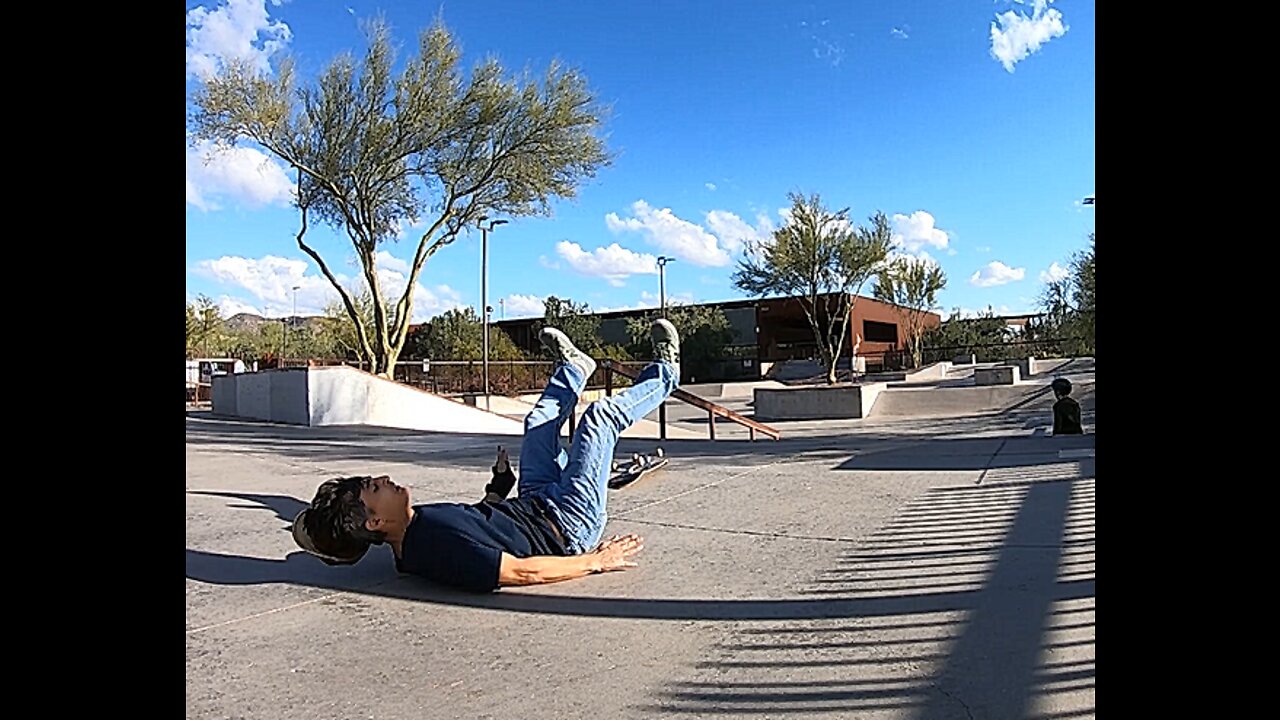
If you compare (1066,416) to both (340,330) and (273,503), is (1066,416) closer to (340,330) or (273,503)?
(273,503)

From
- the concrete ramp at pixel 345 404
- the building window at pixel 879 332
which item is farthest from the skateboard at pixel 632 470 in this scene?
the building window at pixel 879 332

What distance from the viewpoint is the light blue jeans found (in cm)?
379

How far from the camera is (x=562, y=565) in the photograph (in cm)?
349

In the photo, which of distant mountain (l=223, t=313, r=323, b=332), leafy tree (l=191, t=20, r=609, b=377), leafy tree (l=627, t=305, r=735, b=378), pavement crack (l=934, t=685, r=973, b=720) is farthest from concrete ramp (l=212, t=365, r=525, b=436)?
distant mountain (l=223, t=313, r=323, b=332)

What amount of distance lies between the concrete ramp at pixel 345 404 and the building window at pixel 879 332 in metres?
33.9

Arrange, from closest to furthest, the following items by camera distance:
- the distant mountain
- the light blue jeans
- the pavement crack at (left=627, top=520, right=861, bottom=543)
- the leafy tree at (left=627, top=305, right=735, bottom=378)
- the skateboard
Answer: the light blue jeans
the pavement crack at (left=627, top=520, right=861, bottom=543)
the skateboard
the leafy tree at (left=627, top=305, right=735, bottom=378)
the distant mountain

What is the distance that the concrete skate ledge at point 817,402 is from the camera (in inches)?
778

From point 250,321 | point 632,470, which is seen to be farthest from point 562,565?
point 250,321

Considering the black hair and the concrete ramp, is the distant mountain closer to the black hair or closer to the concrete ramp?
the concrete ramp

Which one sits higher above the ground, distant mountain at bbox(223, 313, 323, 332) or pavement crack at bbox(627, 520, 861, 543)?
distant mountain at bbox(223, 313, 323, 332)

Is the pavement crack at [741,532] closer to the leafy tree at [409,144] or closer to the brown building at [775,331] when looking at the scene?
the leafy tree at [409,144]

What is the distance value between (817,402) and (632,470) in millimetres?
14180
